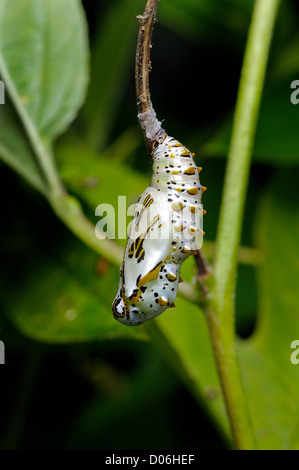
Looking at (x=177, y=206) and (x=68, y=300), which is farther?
(x=68, y=300)

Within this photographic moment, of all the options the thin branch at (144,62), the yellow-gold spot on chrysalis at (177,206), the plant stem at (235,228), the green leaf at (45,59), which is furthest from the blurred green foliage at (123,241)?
the thin branch at (144,62)

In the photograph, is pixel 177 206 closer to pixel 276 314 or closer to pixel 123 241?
pixel 123 241

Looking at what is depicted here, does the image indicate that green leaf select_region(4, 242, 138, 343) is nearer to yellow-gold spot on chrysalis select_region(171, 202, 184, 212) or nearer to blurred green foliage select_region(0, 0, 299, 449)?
blurred green foliage select_region(0, 0, 299, 449)

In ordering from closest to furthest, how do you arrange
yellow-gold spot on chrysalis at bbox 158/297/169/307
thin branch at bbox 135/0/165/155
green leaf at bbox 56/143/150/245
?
thin branch at bbox 135/0/165/155
yellow-gold spot on chrysalis at bbox 158/297/169/307
green leaf at bbox 56/143/150/245

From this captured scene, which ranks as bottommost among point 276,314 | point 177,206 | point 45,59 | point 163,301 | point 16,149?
point 163,301

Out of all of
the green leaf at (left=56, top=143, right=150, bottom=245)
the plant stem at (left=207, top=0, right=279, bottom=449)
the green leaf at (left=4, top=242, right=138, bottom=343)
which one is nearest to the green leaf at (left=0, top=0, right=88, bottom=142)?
the green leaf at (left=56, top=143, right=150, bottom=245)

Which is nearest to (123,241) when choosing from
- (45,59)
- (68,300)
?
(68,300)
